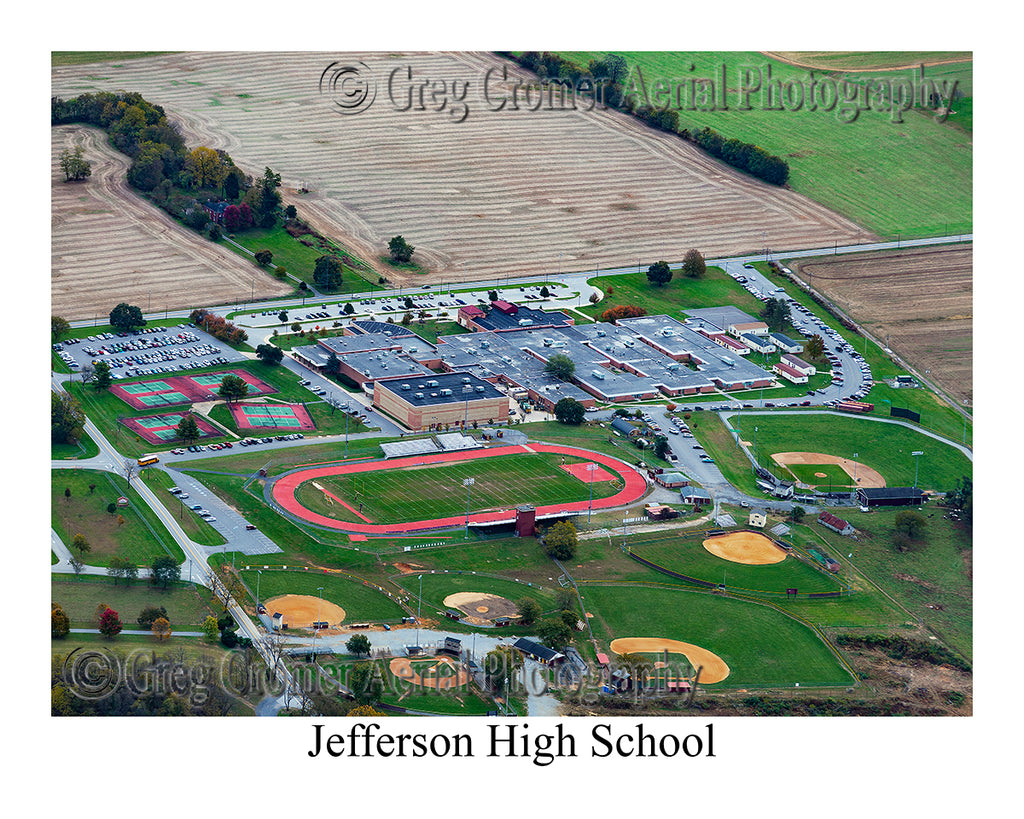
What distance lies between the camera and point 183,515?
16050 cm

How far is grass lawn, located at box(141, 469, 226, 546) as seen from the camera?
15550 centimetres

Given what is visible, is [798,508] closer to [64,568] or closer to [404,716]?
[404,716]

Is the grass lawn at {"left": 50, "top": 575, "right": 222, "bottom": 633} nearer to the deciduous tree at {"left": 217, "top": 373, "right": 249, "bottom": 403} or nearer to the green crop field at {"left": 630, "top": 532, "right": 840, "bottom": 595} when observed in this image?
the green crop field at {"left": 630, "top": 532, "right": 840, "bottom": 595}

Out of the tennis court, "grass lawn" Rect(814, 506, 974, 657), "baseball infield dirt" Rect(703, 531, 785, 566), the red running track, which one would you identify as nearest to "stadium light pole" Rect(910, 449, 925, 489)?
"grass lawn" Rect(814, 506, 974, 657)

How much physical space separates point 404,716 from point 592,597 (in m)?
28.3

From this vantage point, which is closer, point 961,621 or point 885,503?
point 961,621

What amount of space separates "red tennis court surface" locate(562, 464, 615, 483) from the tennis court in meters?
30.9

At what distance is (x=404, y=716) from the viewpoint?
4941 inches

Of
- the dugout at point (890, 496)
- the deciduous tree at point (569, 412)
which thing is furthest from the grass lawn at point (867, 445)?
the deciduous tree at point (569, 412)

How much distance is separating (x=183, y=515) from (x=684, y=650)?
2033 inches

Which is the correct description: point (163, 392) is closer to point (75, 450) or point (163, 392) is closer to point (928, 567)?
point (75, 450)

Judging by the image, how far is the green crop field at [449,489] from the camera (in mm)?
165500
